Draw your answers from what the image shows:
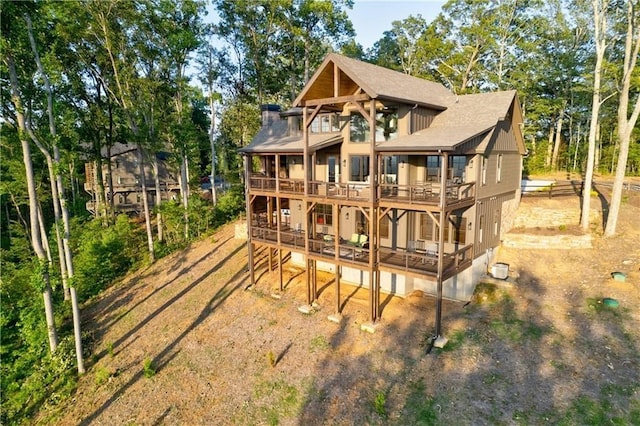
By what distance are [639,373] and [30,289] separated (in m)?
30.4

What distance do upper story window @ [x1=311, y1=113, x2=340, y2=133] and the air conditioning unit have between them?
36.4 ft

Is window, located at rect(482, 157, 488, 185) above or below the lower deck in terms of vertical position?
above

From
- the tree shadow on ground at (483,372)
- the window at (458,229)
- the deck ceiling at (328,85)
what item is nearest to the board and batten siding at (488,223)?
the window at (458,229)

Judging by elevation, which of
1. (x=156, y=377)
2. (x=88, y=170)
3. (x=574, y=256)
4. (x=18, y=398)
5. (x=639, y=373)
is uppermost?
(x=88, y=170)

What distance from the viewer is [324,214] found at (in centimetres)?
2214

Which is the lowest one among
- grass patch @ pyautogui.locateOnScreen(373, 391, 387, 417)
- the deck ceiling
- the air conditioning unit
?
grass patch @ pyautogui.locateOnScreen(373, 391, 387, 417)

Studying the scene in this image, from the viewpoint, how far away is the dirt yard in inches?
482

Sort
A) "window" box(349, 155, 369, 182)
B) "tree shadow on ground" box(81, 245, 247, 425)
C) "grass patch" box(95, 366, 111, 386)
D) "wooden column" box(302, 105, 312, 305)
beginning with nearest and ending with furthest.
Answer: "tree shadow on ground" box(81, 245, 247, 425), "grass patch" box(95, 366, 111, 386), "wooden column" box(302, 105, 312, 305), "window" box(349, 155, 369, 182)

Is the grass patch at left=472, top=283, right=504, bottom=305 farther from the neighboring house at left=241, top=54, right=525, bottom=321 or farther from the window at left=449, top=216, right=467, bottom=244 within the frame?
the window at left=449, top=216, right=467, bottom=244

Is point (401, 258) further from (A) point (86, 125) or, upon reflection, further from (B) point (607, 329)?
(A) point (86, 125)

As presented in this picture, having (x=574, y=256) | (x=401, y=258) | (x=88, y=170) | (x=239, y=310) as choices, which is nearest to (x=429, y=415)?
(x=401, y=258)

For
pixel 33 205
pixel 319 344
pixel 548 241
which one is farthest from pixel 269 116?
pixel 548 241

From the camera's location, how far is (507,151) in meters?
20.4

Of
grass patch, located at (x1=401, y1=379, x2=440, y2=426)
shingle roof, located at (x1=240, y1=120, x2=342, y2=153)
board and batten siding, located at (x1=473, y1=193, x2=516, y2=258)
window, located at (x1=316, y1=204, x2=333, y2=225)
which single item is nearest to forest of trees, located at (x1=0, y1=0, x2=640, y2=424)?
board and batten siding, located at (x1=473, y1=193, x2=516, y2=258)
